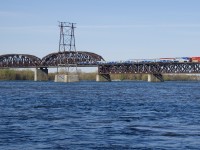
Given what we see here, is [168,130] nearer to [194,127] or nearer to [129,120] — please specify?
[194,127]

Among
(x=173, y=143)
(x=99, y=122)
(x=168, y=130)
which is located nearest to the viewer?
(x=173, y=143)

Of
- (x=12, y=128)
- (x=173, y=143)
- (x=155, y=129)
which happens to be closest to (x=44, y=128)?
→ (x=12, y=128)

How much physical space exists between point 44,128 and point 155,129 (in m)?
7.65

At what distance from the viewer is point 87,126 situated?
38.8 metres

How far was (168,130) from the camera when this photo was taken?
1433 inches

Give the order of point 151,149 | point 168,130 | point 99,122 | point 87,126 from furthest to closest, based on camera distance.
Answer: point 99,122 < point 87,126 < point 168,130 < point 151,149

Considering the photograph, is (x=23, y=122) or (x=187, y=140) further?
(x=23, y=122)

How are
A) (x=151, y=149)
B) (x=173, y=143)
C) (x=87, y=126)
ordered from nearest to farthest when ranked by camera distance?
(x=151, y=149), (x=173, y=143), (x=87, y=126)

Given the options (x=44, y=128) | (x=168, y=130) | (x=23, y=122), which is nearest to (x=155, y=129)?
(x=168, y=130)

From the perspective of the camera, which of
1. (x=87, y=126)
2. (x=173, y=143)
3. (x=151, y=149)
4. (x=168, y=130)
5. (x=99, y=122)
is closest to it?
(x=151, y=149)

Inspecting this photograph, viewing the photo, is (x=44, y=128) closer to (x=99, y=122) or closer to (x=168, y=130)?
(x=99, y=122)

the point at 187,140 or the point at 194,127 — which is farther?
the point at 194,127

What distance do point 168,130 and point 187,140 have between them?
4490 millimetres

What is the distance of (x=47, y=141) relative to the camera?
103 ft
